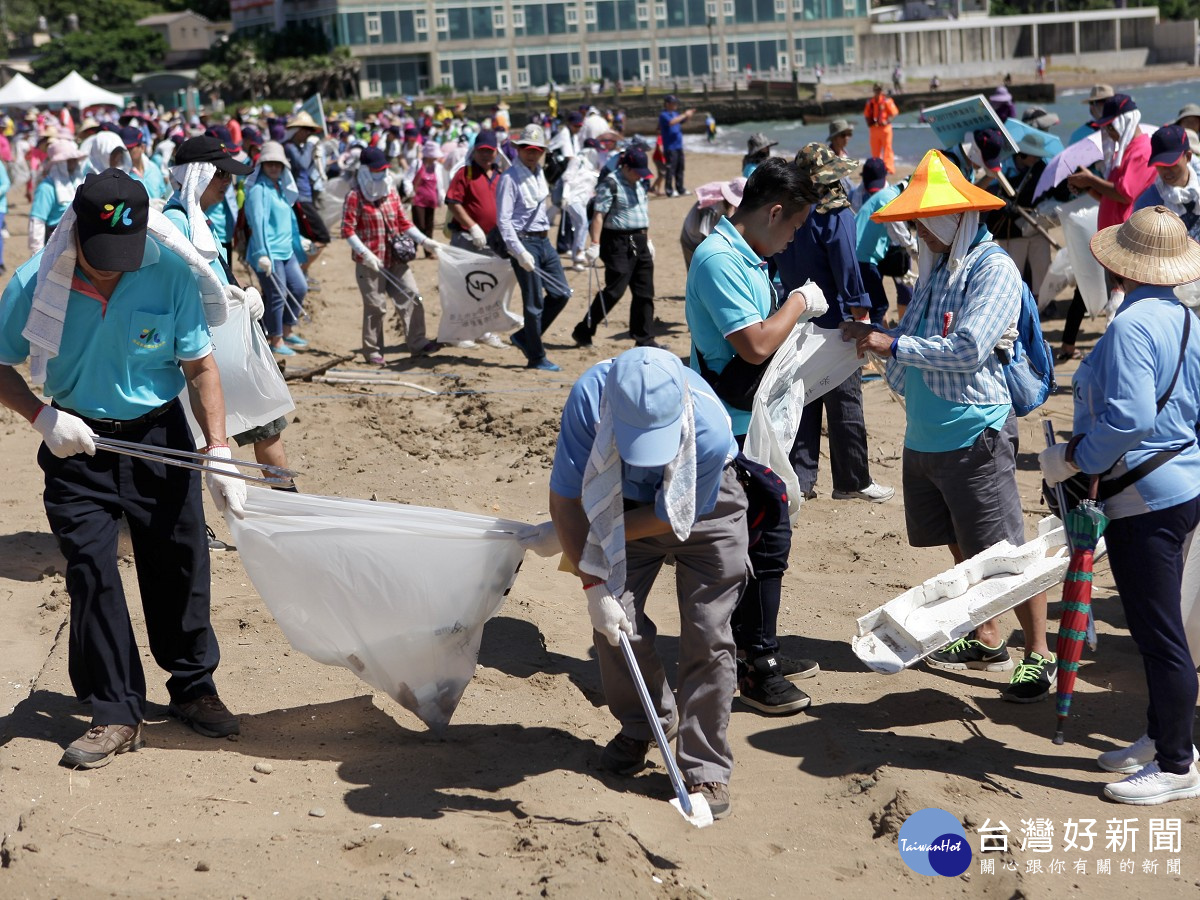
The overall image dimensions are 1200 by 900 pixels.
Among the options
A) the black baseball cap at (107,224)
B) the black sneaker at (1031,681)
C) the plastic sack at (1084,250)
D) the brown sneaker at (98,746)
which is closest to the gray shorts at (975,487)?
the black sneaker at (1031,681)

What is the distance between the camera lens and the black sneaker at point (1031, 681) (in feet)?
14.9

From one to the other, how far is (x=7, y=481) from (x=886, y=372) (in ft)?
17.5

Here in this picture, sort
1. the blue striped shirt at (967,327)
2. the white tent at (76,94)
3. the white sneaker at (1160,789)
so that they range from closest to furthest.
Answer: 1. the white sneaker at (1160,789)
2. the blue striped shirt at (967,327)
3. the white tent at (76,94)

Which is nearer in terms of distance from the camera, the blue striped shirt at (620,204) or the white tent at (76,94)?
the blue striped shirt at (620,204)

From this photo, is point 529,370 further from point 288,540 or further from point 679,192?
point 679,192

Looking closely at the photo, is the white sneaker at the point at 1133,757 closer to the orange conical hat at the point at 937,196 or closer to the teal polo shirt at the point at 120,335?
the orange conical hat at the point at 937,196

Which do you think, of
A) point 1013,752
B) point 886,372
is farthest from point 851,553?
point 1013,752

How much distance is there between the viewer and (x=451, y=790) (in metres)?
3.93

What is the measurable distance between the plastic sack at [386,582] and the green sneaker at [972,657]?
6.32 ft

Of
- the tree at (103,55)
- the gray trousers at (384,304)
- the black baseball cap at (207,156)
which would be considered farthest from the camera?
the tree at (103,55)

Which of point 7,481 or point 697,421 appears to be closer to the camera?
point 697,421

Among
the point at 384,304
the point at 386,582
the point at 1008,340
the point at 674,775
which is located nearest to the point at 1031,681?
the point at 1008,340

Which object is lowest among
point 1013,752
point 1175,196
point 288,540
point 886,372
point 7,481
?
point 1013,752

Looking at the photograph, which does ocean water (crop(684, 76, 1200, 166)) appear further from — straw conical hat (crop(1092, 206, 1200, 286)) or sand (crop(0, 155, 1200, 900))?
straw conical hat (crop(1092, 206, 1200, 286))
